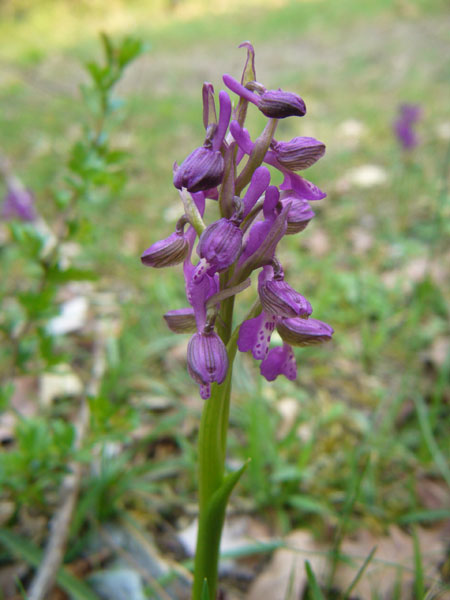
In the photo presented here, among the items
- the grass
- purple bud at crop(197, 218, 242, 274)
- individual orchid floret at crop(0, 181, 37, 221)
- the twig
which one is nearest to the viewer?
purple bud at crop(197, 218, 242, 274)

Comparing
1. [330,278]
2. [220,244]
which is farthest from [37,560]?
[330,278]

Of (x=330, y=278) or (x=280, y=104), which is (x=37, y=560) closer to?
(x=280, y=104)

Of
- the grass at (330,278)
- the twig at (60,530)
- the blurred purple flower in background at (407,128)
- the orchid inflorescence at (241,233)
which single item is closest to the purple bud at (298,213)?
the orchid inflorescence at (241,233)

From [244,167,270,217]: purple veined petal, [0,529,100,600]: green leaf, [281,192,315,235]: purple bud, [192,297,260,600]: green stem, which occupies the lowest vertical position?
[0,529,100,600]: green leaf

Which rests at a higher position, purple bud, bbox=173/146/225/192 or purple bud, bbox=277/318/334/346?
purple bud, bbox=173/146/225/192

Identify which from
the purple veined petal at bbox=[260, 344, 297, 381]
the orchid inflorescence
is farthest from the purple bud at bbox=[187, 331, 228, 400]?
the purple veined petal at bbox=[260, 344, 297, 381]

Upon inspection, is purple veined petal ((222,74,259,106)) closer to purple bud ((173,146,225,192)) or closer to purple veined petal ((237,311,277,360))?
purple bud ((173,146,225,192))

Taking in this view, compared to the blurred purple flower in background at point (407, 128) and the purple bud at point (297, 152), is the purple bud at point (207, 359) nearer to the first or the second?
the purple bud at point (297, 152)
